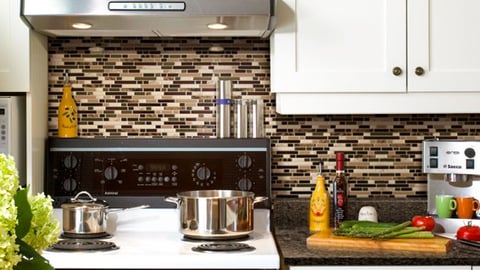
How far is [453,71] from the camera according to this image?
2877 millimetres

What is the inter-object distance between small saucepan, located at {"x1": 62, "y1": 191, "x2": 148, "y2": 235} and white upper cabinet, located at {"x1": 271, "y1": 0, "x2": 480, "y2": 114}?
73 cm

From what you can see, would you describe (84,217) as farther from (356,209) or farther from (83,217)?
(356,209)

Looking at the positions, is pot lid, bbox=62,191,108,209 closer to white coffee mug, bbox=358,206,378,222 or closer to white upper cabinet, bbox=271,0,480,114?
white upper cabinet, bbox=271,0,480,114

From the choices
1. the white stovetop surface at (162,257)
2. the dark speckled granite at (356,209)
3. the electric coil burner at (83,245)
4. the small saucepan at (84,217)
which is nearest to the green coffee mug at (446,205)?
the dark speckled granite at (356,209)

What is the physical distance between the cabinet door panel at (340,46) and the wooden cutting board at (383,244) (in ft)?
1.79

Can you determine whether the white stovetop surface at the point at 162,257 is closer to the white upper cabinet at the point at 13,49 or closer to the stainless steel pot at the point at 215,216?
the stainless steel pot at the point at 215,216

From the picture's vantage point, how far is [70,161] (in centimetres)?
312

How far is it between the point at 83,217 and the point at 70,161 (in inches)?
13.9

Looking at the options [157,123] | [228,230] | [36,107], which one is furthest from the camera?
[157,123]

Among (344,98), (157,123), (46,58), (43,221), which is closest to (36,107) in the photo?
(46,58)

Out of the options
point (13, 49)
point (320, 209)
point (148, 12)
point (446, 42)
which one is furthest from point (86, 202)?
point (446, 42)

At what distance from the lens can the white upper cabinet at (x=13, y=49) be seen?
2879 millimetres

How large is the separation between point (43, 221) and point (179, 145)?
80.9 inches

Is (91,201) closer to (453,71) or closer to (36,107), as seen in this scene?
(36,107)
